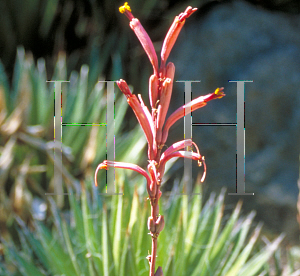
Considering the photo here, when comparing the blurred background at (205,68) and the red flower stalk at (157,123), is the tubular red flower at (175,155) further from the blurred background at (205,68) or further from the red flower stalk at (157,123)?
the blurred background at (205,68)

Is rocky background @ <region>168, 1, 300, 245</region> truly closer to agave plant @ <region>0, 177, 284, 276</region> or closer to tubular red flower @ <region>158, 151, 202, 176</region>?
agave plant @ <region>0, 177, 284, 276</region>

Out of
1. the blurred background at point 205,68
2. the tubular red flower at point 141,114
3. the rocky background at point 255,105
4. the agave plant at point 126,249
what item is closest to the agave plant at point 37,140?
the blurred background at point 205,68

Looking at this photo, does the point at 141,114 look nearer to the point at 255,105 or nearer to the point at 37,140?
the point at 37,140

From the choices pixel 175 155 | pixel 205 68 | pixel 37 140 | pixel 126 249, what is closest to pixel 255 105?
pixel 205 68

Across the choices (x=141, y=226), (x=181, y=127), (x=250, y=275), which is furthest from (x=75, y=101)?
(x=250, y=275)

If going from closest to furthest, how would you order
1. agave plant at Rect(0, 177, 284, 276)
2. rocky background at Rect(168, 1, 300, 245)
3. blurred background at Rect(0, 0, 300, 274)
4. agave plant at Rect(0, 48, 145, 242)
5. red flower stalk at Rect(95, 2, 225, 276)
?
red flower stalk at Rect(95, 2, 225, 276), agave plant at Rect(0, 177, 284, 276), agave plant at Rect(0, 48, 145, 242), blurred background at Rect(0, 0, 300, 274), rocky background at Rect(168, 1, 300, 245)

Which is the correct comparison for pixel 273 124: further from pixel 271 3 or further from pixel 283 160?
pixel 271 3

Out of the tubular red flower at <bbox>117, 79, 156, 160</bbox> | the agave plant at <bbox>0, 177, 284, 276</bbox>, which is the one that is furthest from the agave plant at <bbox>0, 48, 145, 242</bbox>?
the tubular red flower at <bbox>117, 79, 156, 160</bbox>
